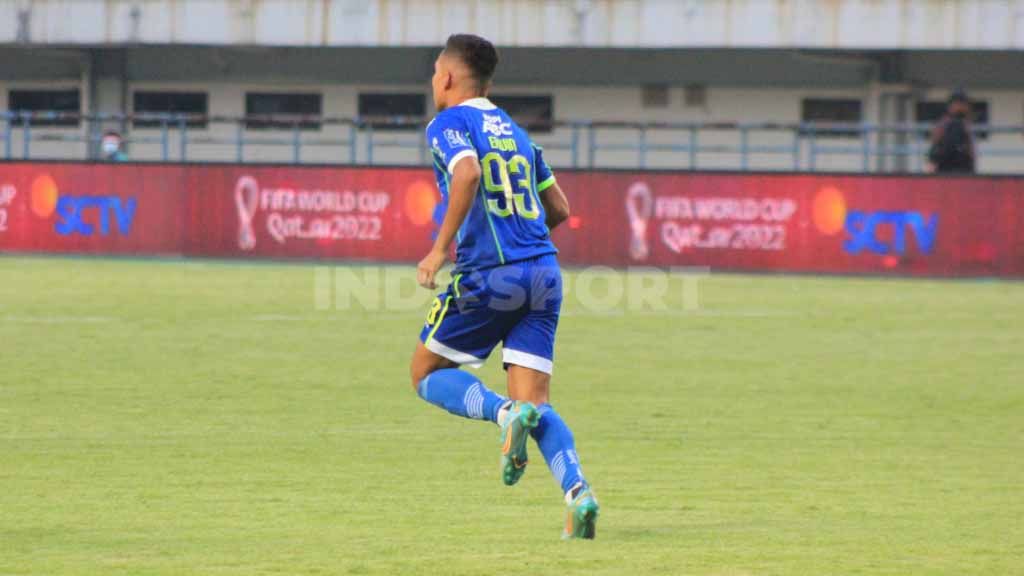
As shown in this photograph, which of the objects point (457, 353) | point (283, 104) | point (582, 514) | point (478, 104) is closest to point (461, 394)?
point (457, 353)

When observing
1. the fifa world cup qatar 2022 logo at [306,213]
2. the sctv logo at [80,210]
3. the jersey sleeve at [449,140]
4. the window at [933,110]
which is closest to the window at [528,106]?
the window at [933,110]

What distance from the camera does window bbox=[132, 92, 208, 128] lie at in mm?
39219

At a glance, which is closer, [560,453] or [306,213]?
[560,453]

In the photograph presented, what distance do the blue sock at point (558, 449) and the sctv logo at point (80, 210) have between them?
67.2ft

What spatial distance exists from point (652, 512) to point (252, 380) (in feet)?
19.1

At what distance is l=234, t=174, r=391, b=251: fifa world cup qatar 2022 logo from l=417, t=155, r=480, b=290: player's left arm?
19353mm

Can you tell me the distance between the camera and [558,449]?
7.39 metres

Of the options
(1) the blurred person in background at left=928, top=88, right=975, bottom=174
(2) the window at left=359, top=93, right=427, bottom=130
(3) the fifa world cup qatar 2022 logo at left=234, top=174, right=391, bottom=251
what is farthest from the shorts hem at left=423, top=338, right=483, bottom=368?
(2) the window at left=359, top=93, right=427, bottom=130

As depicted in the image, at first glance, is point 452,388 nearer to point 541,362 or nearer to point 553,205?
point 541,362

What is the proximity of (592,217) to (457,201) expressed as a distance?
1909 centimetres

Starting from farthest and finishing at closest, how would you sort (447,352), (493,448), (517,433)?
1. (493,448)
2. (447,352)
3. (517,433)

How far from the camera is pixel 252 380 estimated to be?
1352cm

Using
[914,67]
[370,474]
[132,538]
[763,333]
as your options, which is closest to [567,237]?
[763,333]

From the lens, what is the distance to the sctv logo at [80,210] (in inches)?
1070
